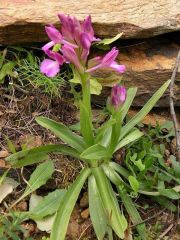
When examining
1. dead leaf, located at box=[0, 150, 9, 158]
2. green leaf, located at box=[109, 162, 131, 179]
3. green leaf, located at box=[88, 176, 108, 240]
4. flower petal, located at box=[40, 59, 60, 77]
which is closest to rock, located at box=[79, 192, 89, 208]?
green leaf, located at box=[88, 176, 108, 240]

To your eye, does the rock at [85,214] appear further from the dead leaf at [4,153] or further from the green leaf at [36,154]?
the dead leaf at [4,153]

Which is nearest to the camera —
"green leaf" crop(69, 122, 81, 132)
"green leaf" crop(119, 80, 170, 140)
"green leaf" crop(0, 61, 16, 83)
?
"green leaf" crop(119, 80, 170, 140)

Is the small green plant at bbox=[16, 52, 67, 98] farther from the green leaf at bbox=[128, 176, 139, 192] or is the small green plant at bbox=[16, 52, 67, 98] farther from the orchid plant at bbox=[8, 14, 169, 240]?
the green leaf at bbox=[128, 176, 139, 192]

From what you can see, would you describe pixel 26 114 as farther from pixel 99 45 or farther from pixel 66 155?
pixel 99 45

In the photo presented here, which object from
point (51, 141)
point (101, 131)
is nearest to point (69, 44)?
point (101, 131)

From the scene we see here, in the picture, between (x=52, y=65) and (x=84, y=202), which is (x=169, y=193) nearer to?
(x=84, y=202)

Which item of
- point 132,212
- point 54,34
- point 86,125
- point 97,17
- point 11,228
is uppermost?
point 97,17

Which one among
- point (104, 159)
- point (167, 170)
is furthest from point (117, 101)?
point (167, 170)
